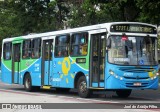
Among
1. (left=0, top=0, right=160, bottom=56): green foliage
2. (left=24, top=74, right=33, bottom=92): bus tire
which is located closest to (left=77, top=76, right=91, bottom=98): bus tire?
(left=24, top=74, right=33, bottom=92): bus tire

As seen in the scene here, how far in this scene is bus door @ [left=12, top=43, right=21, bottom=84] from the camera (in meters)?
26.2

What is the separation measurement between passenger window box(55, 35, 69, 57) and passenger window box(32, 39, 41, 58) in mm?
2054

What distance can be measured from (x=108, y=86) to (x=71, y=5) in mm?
18195

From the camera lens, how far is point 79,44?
66.4ft

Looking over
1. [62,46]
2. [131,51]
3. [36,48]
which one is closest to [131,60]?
[131,51]

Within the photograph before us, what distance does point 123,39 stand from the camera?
18359 mm

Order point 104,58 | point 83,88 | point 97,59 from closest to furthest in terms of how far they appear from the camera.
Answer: point 104,58
point 97,59
point 83,88

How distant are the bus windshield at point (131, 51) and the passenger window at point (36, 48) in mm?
6701

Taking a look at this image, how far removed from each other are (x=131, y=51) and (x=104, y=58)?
1.10 m

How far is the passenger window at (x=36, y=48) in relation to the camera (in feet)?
79.0

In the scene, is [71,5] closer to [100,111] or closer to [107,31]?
[107,31]

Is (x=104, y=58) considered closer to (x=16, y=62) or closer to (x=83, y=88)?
(x=83, y=88)

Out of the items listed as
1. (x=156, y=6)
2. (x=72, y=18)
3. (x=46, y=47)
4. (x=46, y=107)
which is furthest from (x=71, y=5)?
(x=46, y=107)

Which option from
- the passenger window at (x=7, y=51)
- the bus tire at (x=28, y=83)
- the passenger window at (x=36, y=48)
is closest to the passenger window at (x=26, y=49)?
the passenger window at (x=36, y=48)
